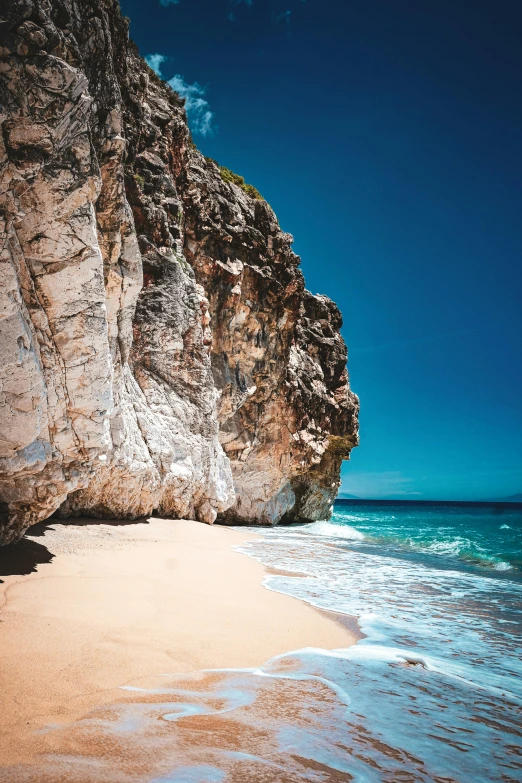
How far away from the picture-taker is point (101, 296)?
234 inches

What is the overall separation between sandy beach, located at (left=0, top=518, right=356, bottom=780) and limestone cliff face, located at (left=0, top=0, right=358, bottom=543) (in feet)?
4.89

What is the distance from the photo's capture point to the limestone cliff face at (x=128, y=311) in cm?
471

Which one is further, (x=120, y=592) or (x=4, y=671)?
(x=120, y=592)

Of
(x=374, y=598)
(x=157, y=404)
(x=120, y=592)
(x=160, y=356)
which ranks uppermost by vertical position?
(x=160, y=356)

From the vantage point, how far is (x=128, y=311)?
28.9ft

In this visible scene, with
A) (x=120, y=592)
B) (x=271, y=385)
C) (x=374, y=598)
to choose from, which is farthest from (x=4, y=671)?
(x=271, y=385)

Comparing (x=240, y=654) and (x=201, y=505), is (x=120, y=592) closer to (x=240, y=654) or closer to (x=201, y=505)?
(x=240, y=654)

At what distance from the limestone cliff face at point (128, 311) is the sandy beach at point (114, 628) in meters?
1.49

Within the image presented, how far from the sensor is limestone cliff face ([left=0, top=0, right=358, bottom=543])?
4.71 metres

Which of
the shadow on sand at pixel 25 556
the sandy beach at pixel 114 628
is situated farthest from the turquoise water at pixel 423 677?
the shadow on sand at pixel 25 556

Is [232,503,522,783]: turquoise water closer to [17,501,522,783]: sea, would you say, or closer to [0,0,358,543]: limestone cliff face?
[17,501,522,783]: sea

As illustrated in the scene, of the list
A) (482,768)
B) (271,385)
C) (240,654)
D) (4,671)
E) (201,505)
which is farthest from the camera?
(271,385)

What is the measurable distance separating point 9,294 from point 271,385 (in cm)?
1786

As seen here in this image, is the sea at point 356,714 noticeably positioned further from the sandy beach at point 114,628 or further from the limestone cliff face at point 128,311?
the limestone cliff face at point 128,311
